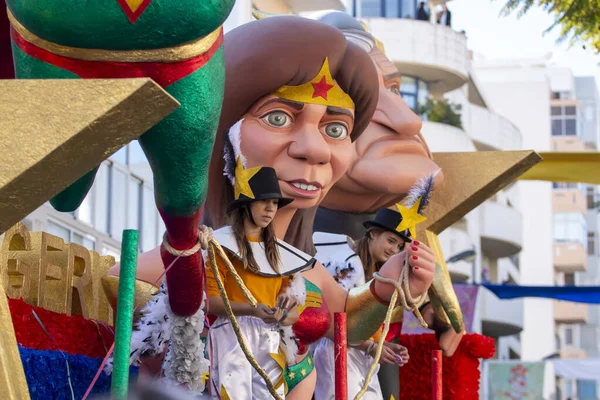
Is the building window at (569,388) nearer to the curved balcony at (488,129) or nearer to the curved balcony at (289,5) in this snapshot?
the curved balcony at (488,129)

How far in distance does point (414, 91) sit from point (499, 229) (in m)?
4.76

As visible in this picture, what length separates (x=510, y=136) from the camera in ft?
86.8

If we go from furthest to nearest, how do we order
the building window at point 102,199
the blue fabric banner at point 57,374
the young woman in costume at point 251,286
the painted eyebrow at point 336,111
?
the building window at point 102,199, the painted eyebrow at point 336,111, the young woman in costume at point 251,286, the blue fabric banner at point 57,374

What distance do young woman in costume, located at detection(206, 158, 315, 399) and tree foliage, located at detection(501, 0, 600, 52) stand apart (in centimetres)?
596

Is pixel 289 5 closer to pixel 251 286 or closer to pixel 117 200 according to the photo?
pixel 117 200

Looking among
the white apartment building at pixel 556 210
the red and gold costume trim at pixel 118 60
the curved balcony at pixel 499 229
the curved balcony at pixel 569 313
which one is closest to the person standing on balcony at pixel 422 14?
the curved balcony at pixel 499 229

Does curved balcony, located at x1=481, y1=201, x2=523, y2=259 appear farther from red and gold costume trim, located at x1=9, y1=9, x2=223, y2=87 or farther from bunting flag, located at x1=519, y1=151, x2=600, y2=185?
red and gold costume trim, located at x1=9, y1=9, x2=223, y2=87

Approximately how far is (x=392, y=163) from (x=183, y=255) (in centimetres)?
274

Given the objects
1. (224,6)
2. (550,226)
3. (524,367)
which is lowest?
(524,367)

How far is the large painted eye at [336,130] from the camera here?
5070 mm

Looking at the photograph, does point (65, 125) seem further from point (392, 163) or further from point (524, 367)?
point (524, 367)

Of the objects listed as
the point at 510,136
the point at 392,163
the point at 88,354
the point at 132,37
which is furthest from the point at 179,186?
the point at 510,136

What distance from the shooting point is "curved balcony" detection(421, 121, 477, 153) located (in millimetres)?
20703

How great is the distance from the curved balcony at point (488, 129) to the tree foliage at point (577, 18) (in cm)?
1466
